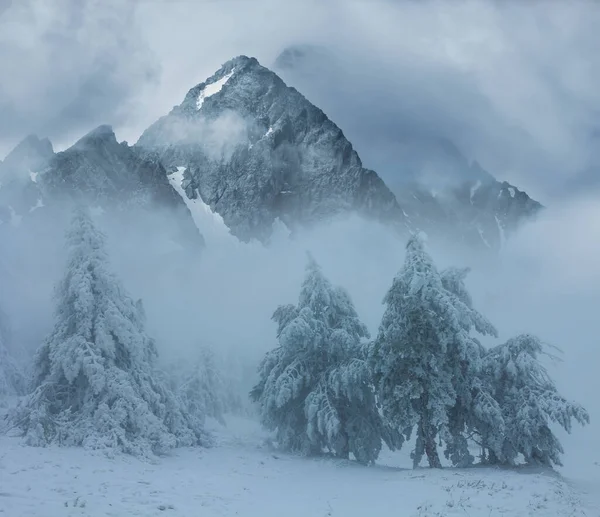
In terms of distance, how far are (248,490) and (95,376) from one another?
857 cm

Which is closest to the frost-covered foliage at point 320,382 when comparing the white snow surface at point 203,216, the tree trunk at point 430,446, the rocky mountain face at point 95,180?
the tree trunk at point 430,446

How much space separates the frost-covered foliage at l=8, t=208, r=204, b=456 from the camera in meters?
19.1

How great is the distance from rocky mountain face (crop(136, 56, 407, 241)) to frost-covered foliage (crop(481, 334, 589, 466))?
13581cm

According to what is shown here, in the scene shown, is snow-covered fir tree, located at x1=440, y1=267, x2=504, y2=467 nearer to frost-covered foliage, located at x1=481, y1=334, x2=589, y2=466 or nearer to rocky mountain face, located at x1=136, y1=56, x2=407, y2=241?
frost-covered foliage, located at x1=481, y1=334, x2=589, y2=466

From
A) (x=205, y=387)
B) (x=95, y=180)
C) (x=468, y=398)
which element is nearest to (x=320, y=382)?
(x=468, y=398)

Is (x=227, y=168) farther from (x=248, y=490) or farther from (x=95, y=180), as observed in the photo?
(x=248, y=490)

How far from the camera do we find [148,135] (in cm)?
18538

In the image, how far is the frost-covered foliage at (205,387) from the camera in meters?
37.1

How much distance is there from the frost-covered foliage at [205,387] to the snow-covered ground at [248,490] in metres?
17.2

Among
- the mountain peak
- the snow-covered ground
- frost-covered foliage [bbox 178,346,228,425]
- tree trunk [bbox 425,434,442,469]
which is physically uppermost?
the mountain peak

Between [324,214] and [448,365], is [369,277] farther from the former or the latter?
[448,365]

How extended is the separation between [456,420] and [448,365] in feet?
7.97

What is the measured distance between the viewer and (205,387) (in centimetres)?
3878

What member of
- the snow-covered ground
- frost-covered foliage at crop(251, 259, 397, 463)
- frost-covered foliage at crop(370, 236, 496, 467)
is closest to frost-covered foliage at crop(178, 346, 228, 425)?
frost-covered foliage at crop(251, 259, 397, 463)
